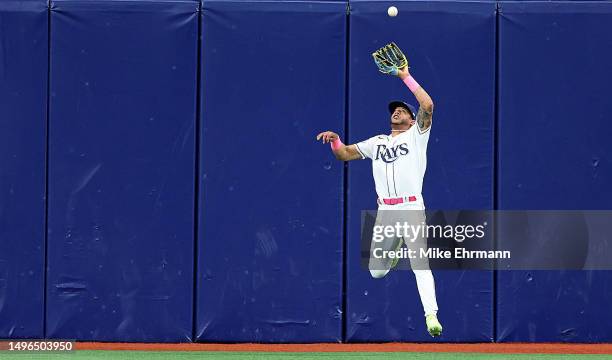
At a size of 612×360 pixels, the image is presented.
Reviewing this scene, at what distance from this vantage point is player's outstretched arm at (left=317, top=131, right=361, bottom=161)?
11469mm

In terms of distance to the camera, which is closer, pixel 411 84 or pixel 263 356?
pixel 263 356

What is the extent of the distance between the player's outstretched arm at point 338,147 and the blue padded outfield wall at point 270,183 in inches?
3.0

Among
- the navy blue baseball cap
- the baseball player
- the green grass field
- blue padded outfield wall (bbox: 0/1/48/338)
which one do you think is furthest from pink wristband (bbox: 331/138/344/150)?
blue padded outfield wall (bbox: 0/1/48/338)

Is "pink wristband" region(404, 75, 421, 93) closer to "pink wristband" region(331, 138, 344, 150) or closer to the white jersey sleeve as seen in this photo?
the white jersey sleeve

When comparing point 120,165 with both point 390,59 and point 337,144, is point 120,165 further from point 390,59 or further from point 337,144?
point 390,59

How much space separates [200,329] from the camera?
11523 millimetres

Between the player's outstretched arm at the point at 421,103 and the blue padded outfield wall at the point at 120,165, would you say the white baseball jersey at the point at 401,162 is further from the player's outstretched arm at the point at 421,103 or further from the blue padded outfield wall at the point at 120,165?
the blue padded outfield wall at the point at 120,165

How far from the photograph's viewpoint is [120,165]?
11516 mm

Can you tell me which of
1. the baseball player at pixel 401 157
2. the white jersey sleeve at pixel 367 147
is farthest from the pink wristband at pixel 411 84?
the white jersey sleeve at pixel 367 147

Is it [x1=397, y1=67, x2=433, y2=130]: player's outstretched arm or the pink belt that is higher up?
[x1=397, y1=67, x2=433, y2=130]: player's outstretched arm

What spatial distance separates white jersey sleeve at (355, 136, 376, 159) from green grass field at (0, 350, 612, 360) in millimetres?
1692

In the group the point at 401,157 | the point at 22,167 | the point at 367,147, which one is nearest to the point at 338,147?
the point at 367,147

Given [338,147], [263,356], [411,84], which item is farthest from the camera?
[338,147]

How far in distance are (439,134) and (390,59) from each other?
764 millimetres
